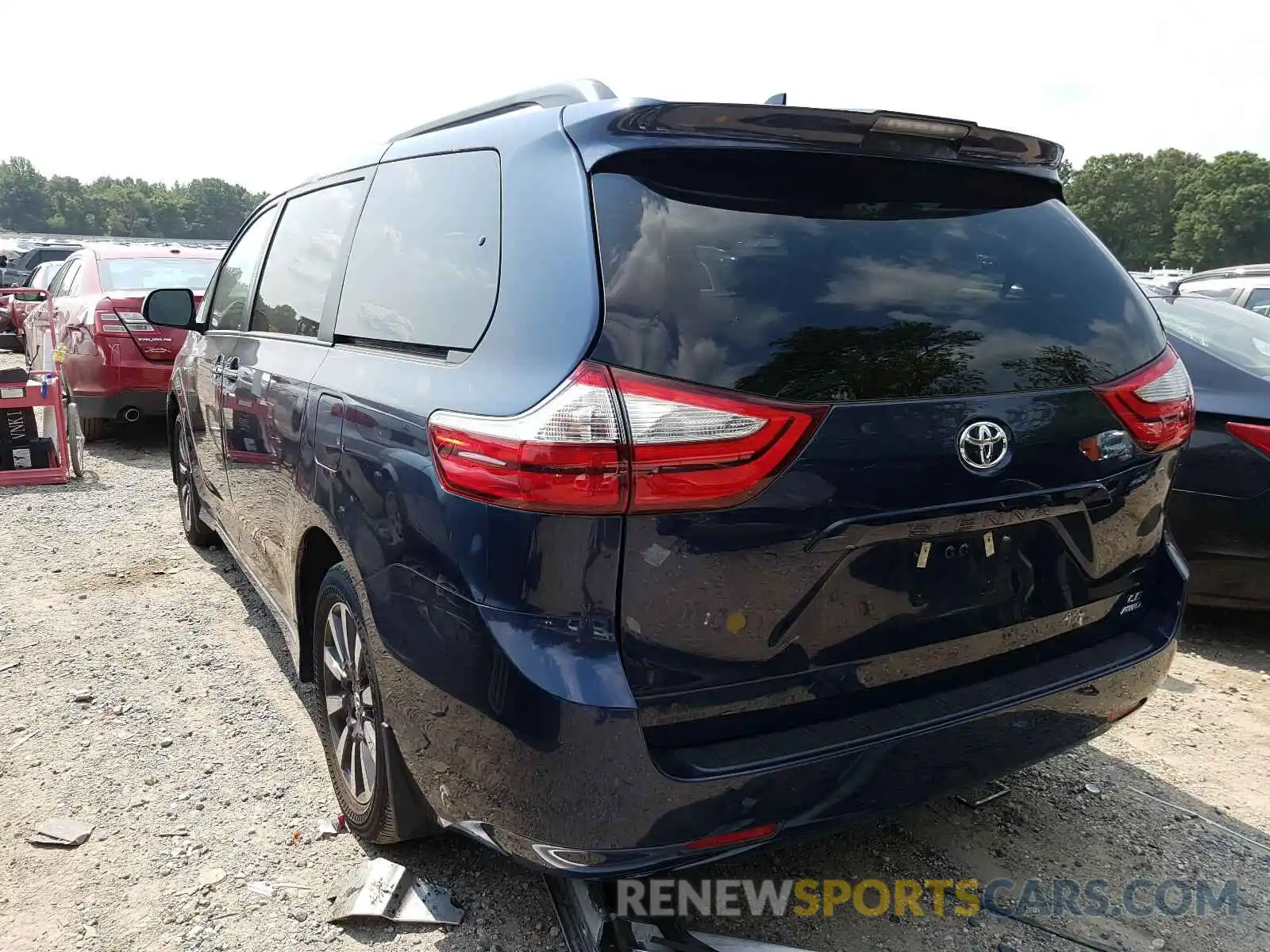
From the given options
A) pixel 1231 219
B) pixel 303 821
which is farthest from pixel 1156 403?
pixel 1231 219

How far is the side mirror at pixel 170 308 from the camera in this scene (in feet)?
13.8

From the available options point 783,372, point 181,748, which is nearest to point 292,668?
point 181,748

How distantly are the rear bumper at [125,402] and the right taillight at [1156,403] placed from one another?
7416 mm

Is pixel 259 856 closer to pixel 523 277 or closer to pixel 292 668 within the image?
pixel 292 668

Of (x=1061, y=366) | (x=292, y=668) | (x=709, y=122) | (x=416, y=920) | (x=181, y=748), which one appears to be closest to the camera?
(x=709, y=122)

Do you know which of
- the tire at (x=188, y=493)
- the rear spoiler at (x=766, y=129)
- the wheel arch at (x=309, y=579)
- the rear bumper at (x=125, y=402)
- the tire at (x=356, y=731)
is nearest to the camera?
the rear spoiler at (x=766, y=129)

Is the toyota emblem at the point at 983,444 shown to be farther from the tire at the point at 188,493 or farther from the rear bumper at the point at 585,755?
the tire at the point at 188,493

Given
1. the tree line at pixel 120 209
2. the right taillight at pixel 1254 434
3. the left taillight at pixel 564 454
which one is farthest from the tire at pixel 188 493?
the tree line at pixel 120 209

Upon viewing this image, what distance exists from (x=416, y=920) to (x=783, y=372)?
1.64 metres

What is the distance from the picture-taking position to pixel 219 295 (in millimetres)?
4273

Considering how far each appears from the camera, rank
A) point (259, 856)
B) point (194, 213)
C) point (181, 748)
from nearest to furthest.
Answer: point (259, 856) < point (181, 748) < point (194, 213)

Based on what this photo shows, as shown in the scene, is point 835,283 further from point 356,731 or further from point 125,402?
point 125,402

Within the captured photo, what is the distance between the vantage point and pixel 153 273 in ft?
28.2

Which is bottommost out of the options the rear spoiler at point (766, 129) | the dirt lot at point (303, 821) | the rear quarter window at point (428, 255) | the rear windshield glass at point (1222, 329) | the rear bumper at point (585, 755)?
the dirt lot at point (303, 821)
